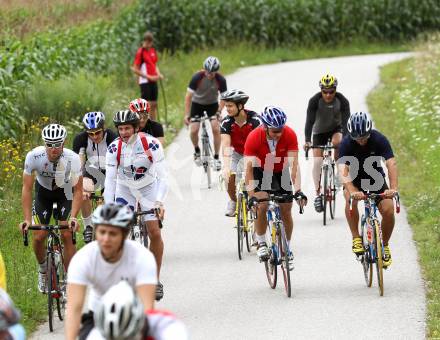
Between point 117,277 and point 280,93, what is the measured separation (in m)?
22.6

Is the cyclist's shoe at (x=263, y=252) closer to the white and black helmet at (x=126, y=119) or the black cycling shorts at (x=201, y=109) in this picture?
the white and black helmet at (x=126, y=119)

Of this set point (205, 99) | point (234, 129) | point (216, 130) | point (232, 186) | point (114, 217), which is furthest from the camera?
point (205, 99)

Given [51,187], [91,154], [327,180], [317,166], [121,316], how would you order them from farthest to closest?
[317,166]
[327,180]
[91,154]
[51,187]
[121,316]

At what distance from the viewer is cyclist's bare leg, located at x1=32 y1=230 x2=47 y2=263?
38.7 feet

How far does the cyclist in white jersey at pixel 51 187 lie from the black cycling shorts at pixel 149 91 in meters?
12.7

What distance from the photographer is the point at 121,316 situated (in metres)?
6.29

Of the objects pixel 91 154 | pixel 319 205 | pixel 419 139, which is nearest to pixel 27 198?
pixel 91 154

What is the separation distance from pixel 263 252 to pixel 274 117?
56.1 inches

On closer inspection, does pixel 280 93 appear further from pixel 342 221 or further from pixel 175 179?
pixel 342 221

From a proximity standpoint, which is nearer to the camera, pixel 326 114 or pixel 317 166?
pixel 326 114

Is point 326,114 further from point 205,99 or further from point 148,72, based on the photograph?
point 148,72

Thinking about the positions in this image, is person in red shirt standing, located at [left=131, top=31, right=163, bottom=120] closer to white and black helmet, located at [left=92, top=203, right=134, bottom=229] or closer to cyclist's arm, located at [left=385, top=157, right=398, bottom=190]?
cyclist's arm, located at [left=385, top=157, right=398, bottom=190]

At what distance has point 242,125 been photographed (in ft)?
48.1

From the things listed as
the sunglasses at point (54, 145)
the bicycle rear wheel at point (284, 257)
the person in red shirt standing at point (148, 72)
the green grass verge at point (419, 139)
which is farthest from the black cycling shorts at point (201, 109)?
the sunglasses at point (54, 145)
